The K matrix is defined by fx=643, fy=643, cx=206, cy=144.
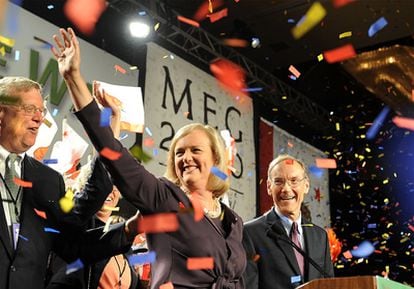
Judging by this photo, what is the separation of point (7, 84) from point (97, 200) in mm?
496

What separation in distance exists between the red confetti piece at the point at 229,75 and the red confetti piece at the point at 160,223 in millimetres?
4482

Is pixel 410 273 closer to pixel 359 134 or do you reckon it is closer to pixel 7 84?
pixel 359 134

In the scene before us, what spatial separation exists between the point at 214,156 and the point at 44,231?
627 millimetres

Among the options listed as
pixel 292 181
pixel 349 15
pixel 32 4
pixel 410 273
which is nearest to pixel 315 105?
pixel 349 15

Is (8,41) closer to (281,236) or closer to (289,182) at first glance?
(289,182)

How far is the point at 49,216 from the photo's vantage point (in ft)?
6.71

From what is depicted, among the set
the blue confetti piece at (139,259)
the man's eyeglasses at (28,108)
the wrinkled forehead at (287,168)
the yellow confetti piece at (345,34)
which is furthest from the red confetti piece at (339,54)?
the man's eyeglasses at (28,108)

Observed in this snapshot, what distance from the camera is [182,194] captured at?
208 cm

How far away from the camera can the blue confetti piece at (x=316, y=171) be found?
7997 mm

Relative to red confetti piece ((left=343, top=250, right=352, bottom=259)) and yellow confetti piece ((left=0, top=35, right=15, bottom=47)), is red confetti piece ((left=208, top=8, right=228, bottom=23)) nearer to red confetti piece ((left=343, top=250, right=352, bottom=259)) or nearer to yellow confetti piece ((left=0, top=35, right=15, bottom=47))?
yellow confetti piece ((left=0, top=35, right=15, bottom=47))

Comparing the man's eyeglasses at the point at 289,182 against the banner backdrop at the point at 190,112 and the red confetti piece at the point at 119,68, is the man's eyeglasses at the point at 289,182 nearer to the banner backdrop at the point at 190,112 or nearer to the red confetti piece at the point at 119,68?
the banner backdrop at the point at 190,112

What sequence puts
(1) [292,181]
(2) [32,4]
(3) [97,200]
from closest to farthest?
1. (3) [97,200]
2. (1) [292,181]
3. (2) [32,4]

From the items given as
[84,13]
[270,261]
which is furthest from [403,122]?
[270,261]

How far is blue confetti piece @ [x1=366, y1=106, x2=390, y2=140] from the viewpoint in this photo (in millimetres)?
7434
